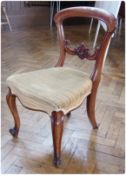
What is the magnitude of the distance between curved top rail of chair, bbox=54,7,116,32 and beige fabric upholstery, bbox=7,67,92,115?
1.04 ft

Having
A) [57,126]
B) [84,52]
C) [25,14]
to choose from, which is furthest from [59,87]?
[25,14]

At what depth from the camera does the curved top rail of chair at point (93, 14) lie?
1.39m

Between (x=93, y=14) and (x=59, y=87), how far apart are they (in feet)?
1.55

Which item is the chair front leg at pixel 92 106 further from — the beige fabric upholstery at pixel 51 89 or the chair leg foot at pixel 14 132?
the chair leg foot at pixel 14 132

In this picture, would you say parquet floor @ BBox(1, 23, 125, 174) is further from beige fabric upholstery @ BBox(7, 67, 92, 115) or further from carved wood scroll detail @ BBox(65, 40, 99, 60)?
carved wood scroll detail @ BBox(65, 40, 99, 60)

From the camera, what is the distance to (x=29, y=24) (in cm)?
480

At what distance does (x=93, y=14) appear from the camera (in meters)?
1.48

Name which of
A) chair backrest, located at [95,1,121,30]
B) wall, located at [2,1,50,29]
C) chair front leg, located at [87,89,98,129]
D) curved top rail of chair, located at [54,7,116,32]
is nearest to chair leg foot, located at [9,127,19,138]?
chair front leg, located at [87,89,98,129]

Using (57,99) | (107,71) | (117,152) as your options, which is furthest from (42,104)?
(107,71)

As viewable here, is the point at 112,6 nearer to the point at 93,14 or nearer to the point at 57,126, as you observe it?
the point at 93,14

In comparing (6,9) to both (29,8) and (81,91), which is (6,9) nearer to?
(29,8)

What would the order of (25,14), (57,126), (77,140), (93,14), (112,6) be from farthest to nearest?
(25,14) → (112,6) → (77,140) → (93,14) → (57,126)

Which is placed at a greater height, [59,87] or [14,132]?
[59,87]

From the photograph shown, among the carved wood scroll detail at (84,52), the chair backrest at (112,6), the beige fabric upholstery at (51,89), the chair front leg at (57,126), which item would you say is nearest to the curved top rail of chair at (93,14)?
the carved wood scroll detail at (84,52)
